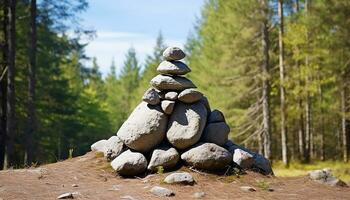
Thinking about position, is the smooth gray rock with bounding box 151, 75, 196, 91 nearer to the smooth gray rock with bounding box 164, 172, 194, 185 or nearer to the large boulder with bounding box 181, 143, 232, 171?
the large boulder with bounding box 181, 143, 232, 171

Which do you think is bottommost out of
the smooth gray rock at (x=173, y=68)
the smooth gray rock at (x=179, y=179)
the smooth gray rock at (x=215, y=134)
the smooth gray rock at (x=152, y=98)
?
the smooth gray rock at (x=179, y=179)

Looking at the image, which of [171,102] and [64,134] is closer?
[171,102]

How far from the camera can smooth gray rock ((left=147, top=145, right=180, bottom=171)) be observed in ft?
33.3

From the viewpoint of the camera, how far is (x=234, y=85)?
24.9 m

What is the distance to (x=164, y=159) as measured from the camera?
10.2 m

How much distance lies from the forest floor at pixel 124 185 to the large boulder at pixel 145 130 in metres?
0.85

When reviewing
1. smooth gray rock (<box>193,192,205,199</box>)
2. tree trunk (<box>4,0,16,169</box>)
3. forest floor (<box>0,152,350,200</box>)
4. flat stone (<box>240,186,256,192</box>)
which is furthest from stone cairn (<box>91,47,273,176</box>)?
tree trunk (<box>4,0,16,169</box>)

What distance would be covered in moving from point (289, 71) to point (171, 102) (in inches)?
584

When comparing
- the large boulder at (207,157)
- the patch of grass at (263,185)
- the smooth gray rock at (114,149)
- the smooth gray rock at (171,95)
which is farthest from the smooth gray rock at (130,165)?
the patch of grass at (263,185)

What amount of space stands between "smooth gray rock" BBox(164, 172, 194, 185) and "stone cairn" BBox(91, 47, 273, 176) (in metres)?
0.64

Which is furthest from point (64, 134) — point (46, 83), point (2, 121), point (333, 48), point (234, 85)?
point (333, 48)

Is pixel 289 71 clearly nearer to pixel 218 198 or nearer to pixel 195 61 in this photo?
pixel 195 61

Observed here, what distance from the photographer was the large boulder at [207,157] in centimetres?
1006

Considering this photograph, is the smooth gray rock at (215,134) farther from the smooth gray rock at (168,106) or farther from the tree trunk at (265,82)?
the tree trunk at (265,82)
